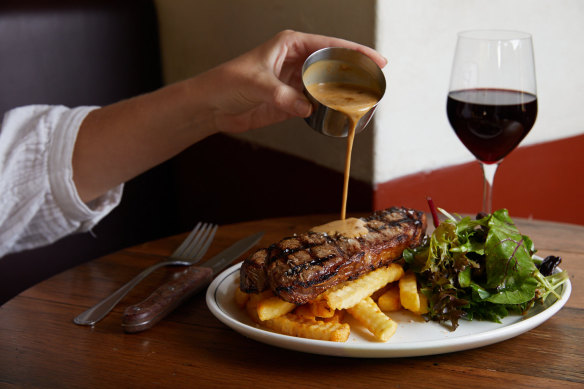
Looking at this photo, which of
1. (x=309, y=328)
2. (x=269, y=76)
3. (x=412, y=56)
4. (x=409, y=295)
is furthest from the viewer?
(x=412, y=56)

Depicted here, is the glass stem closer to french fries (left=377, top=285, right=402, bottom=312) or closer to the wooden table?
the wooden table

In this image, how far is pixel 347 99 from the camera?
62.1 inches

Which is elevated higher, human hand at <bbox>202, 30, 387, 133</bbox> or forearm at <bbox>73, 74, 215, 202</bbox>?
human hand at <bbox>202, 30, 387, 133</bbox>

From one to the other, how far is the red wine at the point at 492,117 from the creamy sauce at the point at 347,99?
23cm

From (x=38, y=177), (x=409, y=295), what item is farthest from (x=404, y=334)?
(x=38, y=177)

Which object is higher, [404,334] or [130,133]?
[130,133]

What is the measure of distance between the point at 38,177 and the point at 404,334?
4.03ft

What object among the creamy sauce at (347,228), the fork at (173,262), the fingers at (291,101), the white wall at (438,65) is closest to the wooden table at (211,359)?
the fork at (173,262)

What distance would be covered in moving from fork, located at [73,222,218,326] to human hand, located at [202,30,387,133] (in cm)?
39

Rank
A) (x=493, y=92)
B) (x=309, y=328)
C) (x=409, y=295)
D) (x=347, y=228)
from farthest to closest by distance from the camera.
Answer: (x=493, y=92)
(x=347, y=228)
(x=409, y=295)
(x=309, y=328)

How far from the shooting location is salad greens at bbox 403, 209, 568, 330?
1242mm

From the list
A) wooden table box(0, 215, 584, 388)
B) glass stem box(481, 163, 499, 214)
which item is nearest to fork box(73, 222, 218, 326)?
wooden table box(0, 215, 584, 388)

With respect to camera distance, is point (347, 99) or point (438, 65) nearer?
point (347, 99)

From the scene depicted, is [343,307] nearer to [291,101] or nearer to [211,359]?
[211,359]
